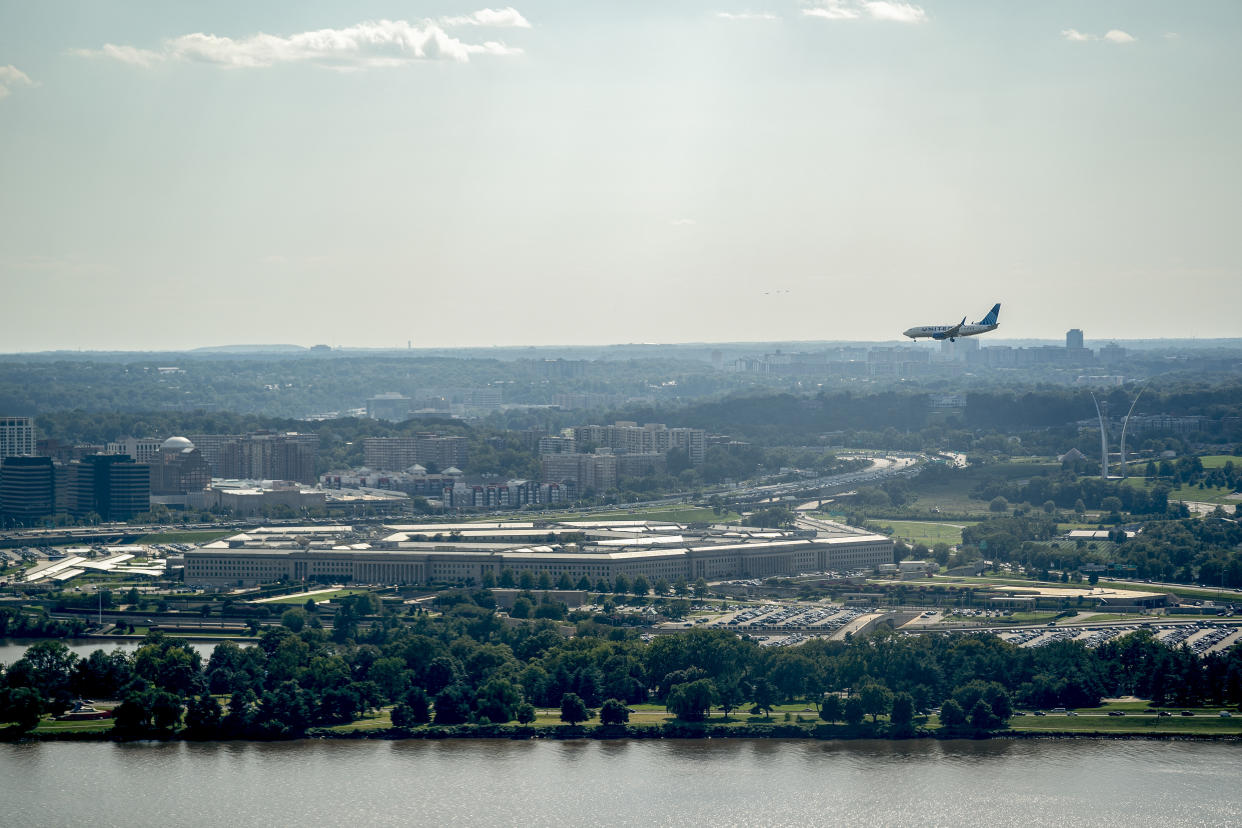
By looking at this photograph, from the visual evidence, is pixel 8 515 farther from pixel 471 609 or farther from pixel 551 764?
pixel 551 764

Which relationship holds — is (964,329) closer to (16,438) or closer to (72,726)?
(72,726)

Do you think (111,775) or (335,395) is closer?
(111,775)

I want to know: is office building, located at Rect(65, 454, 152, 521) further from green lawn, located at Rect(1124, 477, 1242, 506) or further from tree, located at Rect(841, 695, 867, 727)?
tree, located at Rect(841, 695, 867, 727)

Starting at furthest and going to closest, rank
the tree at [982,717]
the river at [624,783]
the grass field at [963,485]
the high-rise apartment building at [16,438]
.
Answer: the high-rise apartment building at [16,438] → the grass field at [963,485] → the tree at [982,717] → the river at [624,783]

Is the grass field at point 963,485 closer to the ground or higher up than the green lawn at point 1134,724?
higher up

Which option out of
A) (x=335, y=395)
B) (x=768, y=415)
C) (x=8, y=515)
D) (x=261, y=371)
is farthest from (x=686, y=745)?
(x=261, y=371)

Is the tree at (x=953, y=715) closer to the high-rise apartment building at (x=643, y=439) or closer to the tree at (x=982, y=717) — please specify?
the tree at (x=982, y=717)

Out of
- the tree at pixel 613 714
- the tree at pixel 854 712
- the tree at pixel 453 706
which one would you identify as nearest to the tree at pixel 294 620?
the tree at pixel 453 706
